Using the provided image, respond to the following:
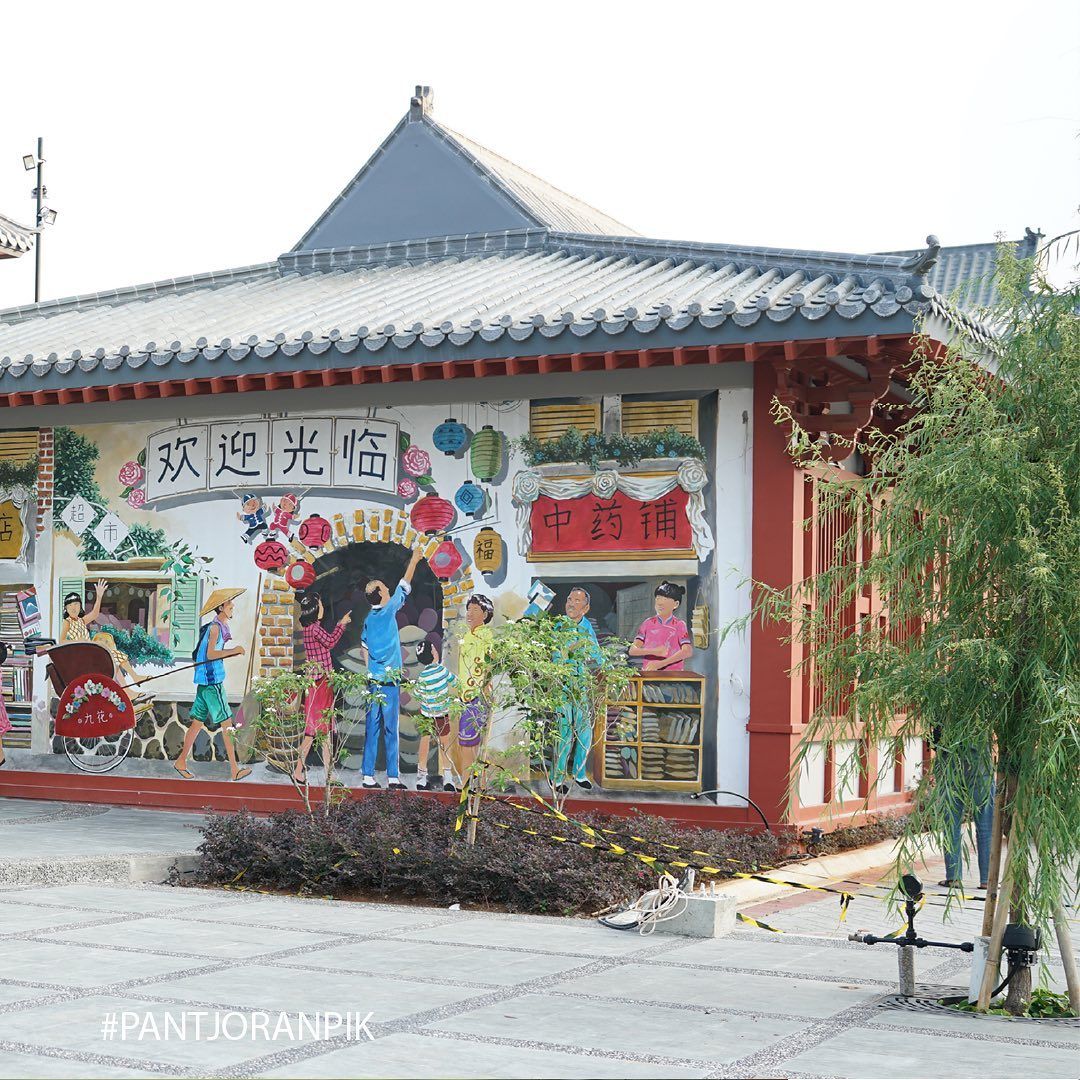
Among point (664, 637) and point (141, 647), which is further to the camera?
point (141, 647)

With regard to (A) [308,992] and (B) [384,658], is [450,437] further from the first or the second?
(A) [308,992]

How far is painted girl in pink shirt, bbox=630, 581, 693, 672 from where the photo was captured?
39.8 feet

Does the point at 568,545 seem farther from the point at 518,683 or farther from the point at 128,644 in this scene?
the point at 128,644

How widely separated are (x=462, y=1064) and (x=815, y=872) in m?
6.29

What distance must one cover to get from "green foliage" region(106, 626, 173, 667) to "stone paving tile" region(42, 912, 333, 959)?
541 centimetres

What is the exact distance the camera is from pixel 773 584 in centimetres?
1191

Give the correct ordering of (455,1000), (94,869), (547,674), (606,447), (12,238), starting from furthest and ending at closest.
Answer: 1. (12,238)
2. (606,447)
3. (94,869)
4. (547,674)
5. (455,1000)

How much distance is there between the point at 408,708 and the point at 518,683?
301 centimetres

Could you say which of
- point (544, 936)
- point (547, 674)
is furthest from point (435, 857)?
point (544, 936)

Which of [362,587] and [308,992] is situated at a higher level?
[362,587]

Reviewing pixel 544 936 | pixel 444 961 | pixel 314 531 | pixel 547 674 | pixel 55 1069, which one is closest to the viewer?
pixel 55 1069

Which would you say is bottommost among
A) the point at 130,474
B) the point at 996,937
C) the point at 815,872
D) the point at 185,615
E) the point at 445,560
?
the point at 815,872

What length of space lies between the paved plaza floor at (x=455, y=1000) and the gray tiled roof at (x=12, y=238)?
14.8 metres

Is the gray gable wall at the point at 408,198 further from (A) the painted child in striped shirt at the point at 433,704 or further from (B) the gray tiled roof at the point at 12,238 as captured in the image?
(A) the painted child in striped shirt at the point at 433,704
